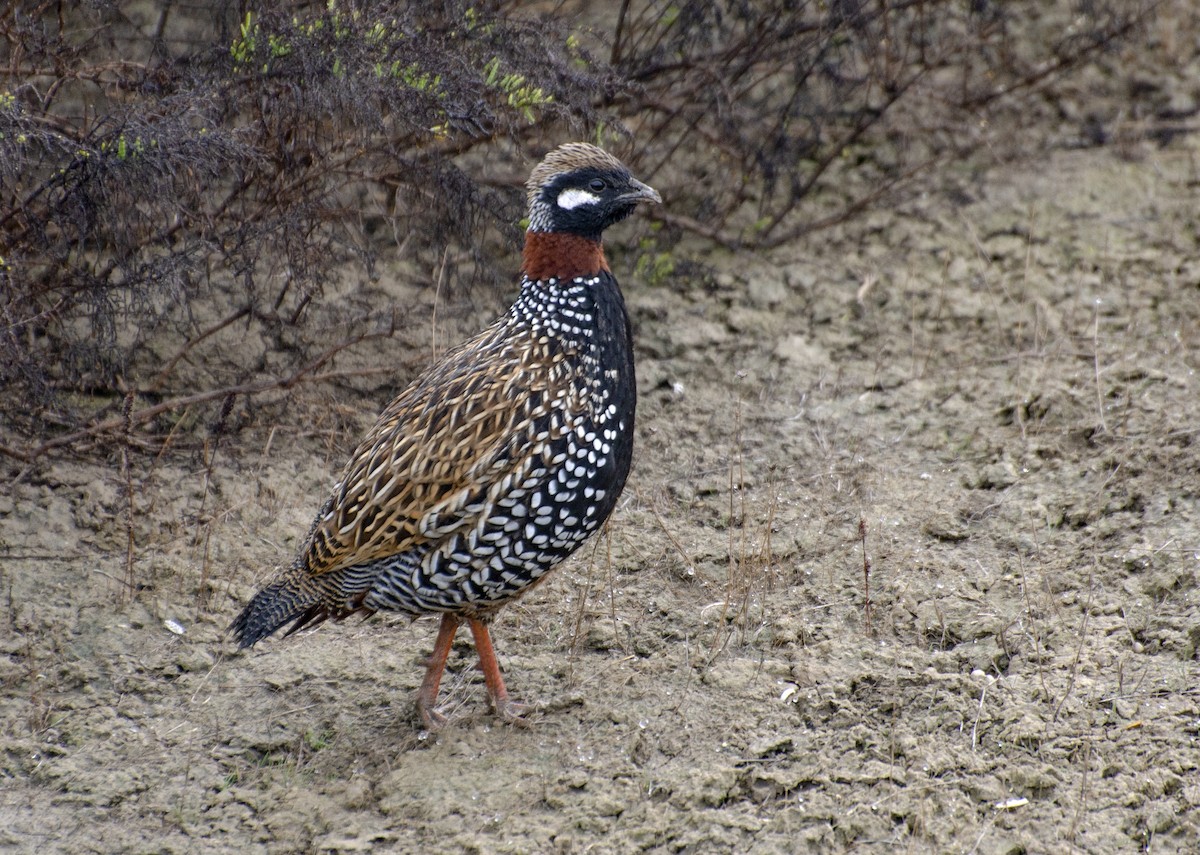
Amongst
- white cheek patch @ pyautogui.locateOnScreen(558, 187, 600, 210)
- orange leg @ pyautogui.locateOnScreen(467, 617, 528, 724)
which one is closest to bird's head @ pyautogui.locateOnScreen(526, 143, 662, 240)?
white cheek patch @ pyautogui.locateOnScreen(558, 187, 600, 210)

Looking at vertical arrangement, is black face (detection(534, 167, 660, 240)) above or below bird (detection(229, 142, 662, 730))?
above

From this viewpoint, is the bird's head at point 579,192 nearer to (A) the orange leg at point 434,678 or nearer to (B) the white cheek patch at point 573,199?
(B) the white cheek patch at point 573,199

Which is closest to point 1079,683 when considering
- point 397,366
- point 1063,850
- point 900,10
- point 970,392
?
point 1063,850

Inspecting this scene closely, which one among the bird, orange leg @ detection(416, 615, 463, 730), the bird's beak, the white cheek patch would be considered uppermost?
the bird's beak

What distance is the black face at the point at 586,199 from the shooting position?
4.69 m

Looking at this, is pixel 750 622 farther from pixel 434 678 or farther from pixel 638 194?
pixel 638 194

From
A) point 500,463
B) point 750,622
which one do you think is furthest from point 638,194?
point 750,622

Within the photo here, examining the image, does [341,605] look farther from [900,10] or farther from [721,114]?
[900,10]

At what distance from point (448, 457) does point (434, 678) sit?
810 mm

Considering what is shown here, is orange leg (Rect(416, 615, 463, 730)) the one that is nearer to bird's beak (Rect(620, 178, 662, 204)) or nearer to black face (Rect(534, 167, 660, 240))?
black face (Rect(534, 167, 660, 240))

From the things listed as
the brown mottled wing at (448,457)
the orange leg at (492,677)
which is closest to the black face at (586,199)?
the brown mottled wing at (448,457)

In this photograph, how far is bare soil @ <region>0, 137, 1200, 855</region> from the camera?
13.8 ft

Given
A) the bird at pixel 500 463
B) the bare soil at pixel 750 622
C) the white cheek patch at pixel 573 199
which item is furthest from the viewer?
the white cheek patch at pixel 573 199

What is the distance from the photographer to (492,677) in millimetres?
4727
